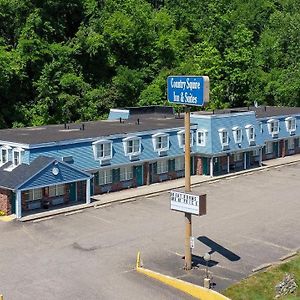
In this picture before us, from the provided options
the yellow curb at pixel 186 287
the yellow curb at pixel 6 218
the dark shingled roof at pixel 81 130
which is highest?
the dark shingled roof at pixel 81 130

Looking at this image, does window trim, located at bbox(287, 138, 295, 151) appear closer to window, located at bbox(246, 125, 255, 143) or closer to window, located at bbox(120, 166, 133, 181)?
window, located at bbox(246, 125, 255, 143)

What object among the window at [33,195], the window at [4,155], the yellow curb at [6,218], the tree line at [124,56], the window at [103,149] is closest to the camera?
the yellow curb at [6,218]

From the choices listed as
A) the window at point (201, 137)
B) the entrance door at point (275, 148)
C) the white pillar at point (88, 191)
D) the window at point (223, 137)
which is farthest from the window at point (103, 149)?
the entrance door at point (275, 148)

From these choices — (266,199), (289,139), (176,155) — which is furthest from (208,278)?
(289,139)

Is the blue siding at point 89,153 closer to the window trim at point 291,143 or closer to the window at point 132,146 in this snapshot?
the window at point 132,146

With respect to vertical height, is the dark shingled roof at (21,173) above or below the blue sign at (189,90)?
below

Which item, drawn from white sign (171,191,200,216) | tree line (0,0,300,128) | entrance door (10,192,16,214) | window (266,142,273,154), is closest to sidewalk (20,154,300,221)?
entrance door (10,192,16,214)

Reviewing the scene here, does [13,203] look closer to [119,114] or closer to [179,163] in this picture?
[179,163]
